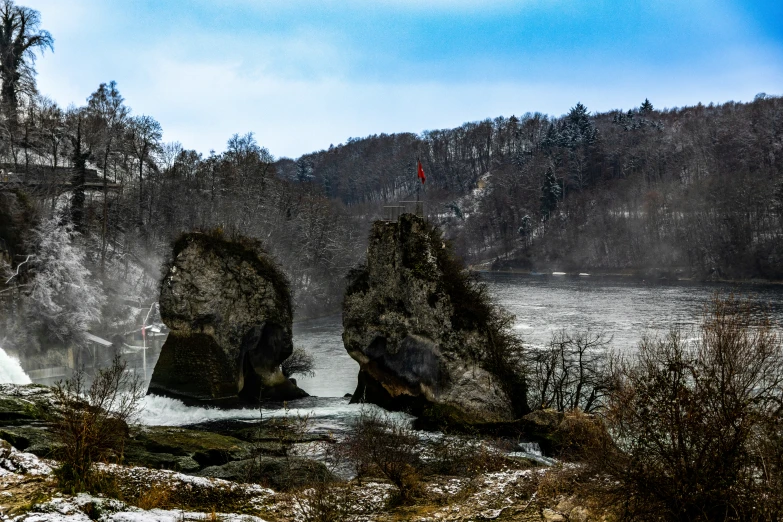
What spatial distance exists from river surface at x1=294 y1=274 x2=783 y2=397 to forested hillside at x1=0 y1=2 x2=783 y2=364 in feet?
37.3

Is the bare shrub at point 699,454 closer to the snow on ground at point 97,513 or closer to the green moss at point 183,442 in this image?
the snow on ground at point 97,513

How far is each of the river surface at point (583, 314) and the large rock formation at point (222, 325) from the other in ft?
20.3

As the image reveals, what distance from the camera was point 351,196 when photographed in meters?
167

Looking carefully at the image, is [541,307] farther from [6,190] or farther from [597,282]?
[6,190]

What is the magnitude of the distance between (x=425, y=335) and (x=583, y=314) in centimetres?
3051

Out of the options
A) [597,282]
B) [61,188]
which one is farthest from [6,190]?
[597,282]

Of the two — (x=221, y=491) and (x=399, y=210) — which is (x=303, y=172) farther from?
(x=221, y=491)

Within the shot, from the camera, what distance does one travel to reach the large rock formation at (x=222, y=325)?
102ft

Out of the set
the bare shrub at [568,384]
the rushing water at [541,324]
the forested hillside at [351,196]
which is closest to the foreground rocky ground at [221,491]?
the rushing water at [541,324]

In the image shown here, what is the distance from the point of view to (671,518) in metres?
9.07

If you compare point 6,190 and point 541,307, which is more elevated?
point 6,190

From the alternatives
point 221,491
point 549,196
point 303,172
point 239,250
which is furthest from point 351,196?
point 221,491

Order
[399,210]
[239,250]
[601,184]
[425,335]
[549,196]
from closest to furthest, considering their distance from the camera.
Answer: [425,335] → [399,210] → [239,250] → [549,196] → [601,184]

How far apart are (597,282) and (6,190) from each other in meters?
71.9
